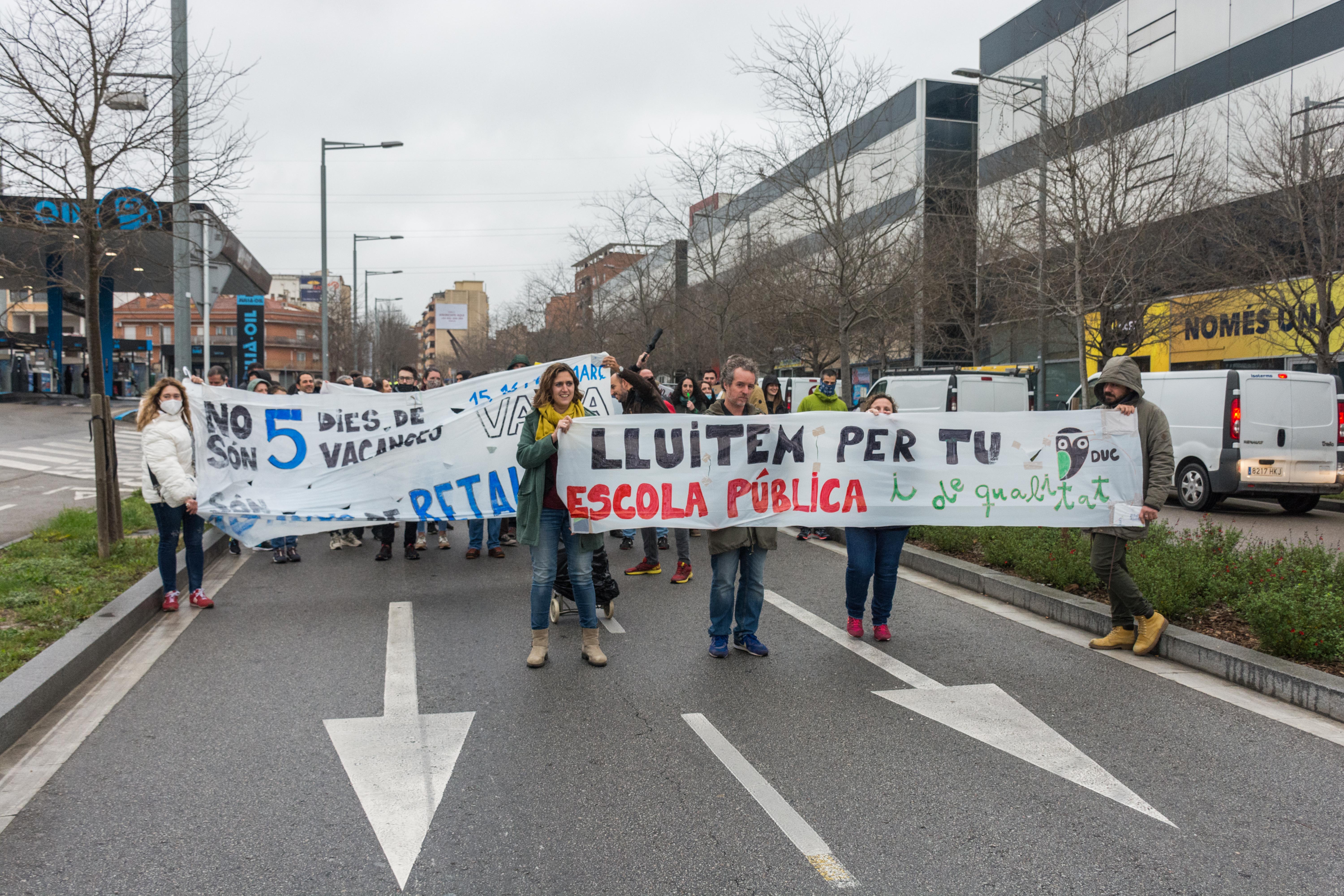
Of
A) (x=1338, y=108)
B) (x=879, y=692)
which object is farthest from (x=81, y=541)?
(x=1338, y=108)

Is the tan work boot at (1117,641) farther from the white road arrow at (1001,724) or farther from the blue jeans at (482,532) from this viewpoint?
the blue jeans at (482,532)

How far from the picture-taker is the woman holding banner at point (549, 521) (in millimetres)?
6062

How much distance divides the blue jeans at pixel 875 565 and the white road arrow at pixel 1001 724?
36cm

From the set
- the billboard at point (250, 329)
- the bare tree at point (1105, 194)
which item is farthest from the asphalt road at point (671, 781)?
the billboard at point (250, 329)

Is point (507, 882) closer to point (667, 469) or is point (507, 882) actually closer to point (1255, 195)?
point (667, 469)

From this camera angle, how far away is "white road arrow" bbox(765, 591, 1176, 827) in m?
4.36

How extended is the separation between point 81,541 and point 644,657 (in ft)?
20.2

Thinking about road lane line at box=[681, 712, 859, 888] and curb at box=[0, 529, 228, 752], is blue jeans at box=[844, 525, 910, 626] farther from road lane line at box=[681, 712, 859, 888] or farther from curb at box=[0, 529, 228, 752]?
curb at box=[0, 529, 228, 752]

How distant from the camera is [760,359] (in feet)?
116

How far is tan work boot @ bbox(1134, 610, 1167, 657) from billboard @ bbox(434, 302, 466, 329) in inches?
2392

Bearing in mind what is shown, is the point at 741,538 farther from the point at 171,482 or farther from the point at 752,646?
the point at 171,482

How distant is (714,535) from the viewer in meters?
6.28

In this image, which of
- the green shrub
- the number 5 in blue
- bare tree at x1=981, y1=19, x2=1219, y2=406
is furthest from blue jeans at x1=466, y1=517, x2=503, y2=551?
bare tree at x1=981, y1=19, x2=1219, y2=406

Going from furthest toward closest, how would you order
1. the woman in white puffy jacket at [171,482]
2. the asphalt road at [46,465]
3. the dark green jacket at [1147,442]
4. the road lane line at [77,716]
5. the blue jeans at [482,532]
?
the asphalt road at [46,465] < the blue jeans at [482,532] < the woman in white puffy jacket at [171,482] < the dark green jacket at [1147,442] < the road lane line at [77,716]
